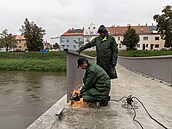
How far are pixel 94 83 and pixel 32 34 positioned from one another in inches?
1561

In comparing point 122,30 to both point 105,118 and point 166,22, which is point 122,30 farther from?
point 105,118

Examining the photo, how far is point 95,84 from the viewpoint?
11.8 ft

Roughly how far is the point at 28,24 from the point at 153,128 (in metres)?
41.4

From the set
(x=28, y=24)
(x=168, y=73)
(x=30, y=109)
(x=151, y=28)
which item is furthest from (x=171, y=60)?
(x=151, y=28)

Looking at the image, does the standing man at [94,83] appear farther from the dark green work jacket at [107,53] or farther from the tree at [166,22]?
the tree at [166,22]

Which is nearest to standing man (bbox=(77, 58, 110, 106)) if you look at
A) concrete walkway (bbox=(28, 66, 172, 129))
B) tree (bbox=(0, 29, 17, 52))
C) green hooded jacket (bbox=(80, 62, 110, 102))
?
green hooded jacket (bbox=(80, 62, 110, 102))

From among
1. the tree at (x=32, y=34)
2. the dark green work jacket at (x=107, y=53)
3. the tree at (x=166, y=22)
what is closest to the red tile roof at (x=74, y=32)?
the tree at (x=32, y=34)

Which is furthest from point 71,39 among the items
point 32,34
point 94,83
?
point 94,83

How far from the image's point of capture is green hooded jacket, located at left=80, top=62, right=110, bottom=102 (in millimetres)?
3531

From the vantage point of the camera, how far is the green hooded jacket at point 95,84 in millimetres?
3531

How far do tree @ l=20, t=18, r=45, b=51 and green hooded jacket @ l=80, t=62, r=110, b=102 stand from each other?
129ft

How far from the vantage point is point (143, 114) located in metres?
3.52

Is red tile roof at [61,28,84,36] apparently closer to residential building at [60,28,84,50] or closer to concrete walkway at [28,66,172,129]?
residential building at [60,28,84,50]

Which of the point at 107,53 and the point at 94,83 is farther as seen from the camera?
the point at 107,53
